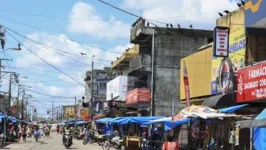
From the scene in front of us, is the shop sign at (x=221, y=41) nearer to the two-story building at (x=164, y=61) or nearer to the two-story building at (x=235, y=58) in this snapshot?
the two-story building at (x=235, y=58)

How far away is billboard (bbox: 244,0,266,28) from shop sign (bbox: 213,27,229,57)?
1790 millimetres

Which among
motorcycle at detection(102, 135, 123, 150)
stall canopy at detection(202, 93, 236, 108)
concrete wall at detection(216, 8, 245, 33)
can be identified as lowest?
motorcycle at detection(102, 135, 123, 150)

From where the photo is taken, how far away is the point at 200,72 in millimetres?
27938

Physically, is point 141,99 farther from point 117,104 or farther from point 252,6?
point 252,6

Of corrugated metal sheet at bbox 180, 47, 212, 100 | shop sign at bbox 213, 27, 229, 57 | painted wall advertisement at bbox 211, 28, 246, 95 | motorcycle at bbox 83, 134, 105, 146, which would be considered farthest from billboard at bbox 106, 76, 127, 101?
shop sign at bbox 213, 27, 229, 57

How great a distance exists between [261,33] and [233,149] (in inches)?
234

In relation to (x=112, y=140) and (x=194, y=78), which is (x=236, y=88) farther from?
(x=112, y=140)

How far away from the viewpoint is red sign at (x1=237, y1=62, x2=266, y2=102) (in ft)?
58.7

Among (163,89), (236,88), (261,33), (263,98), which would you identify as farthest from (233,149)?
(163,89)

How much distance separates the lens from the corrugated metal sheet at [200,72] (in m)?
26.7

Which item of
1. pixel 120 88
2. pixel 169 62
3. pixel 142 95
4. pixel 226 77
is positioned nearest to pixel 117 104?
pixel 120 88

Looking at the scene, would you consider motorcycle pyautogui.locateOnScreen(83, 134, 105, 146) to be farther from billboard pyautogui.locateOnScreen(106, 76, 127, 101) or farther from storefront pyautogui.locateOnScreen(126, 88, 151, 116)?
billboard pyautogui.locateOnScreen(106, 76, 127, 101)

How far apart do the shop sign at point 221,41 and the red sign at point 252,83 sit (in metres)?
1.84

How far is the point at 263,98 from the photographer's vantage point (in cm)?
1772
